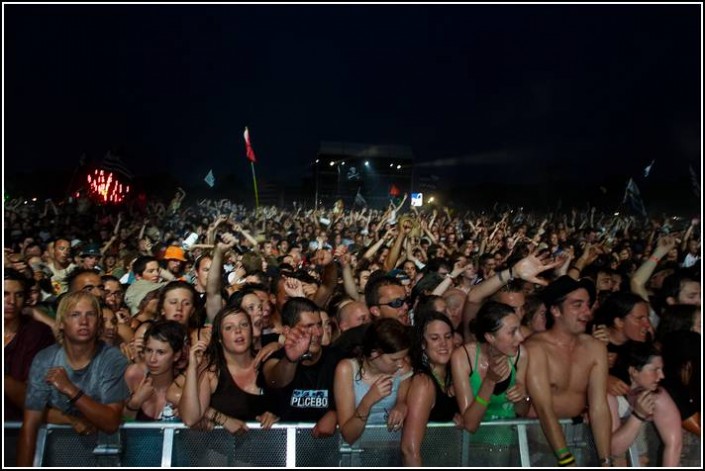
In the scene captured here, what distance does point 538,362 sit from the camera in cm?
392

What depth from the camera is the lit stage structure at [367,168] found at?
60688 mm

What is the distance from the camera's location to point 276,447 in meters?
3.68

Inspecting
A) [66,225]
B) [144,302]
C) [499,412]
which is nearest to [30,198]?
[66,225]

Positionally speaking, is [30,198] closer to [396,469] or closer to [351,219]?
[351,219]

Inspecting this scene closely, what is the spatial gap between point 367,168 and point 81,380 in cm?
5946

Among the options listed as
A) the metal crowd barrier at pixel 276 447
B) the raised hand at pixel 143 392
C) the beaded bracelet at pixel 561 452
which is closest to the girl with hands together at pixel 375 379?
the metal crowd barrier at pixel 276 447

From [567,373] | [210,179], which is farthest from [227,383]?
[210,179]

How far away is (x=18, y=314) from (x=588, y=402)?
416 centimetres

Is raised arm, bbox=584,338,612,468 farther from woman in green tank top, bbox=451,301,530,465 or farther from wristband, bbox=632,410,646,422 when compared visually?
woman in green tank top, bbox=451,301,530,465

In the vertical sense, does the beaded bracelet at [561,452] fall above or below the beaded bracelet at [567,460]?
above

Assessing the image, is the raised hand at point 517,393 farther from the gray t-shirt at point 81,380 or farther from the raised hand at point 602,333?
the gray t-shirt at point 81,380

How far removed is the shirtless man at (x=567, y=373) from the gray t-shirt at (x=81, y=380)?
8.62ft

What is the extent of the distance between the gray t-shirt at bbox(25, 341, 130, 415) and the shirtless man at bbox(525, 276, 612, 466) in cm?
263

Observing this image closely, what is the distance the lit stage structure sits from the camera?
199 feet
